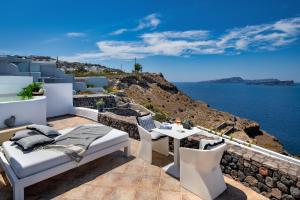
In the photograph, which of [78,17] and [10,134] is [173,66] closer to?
[78,17]

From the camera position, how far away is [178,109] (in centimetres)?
4047

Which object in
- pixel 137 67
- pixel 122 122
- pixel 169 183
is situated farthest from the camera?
pixel 137 67

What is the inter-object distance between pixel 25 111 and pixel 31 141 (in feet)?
11.1

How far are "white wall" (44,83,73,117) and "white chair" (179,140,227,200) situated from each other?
6891 millimetres

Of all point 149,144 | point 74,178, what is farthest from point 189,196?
point 74,178

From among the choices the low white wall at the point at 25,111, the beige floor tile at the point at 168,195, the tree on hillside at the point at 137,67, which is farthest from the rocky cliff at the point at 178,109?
the beige floor tile at the point at 168,195

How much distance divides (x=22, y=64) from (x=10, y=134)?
22059 millimetres

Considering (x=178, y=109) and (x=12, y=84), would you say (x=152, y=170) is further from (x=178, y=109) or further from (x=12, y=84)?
(x=178, y=109)

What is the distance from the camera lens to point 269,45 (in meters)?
66.9

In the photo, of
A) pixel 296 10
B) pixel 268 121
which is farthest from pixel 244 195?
pixel 268 121

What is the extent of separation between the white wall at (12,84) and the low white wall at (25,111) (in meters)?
2.42

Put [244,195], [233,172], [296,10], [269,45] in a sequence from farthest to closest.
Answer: [269,45]
[296,10]
[233,172]
[244,195]

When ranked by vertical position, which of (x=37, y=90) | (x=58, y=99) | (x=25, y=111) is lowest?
(x=25, y=111)

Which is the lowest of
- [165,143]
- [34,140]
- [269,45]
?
[165,143]
